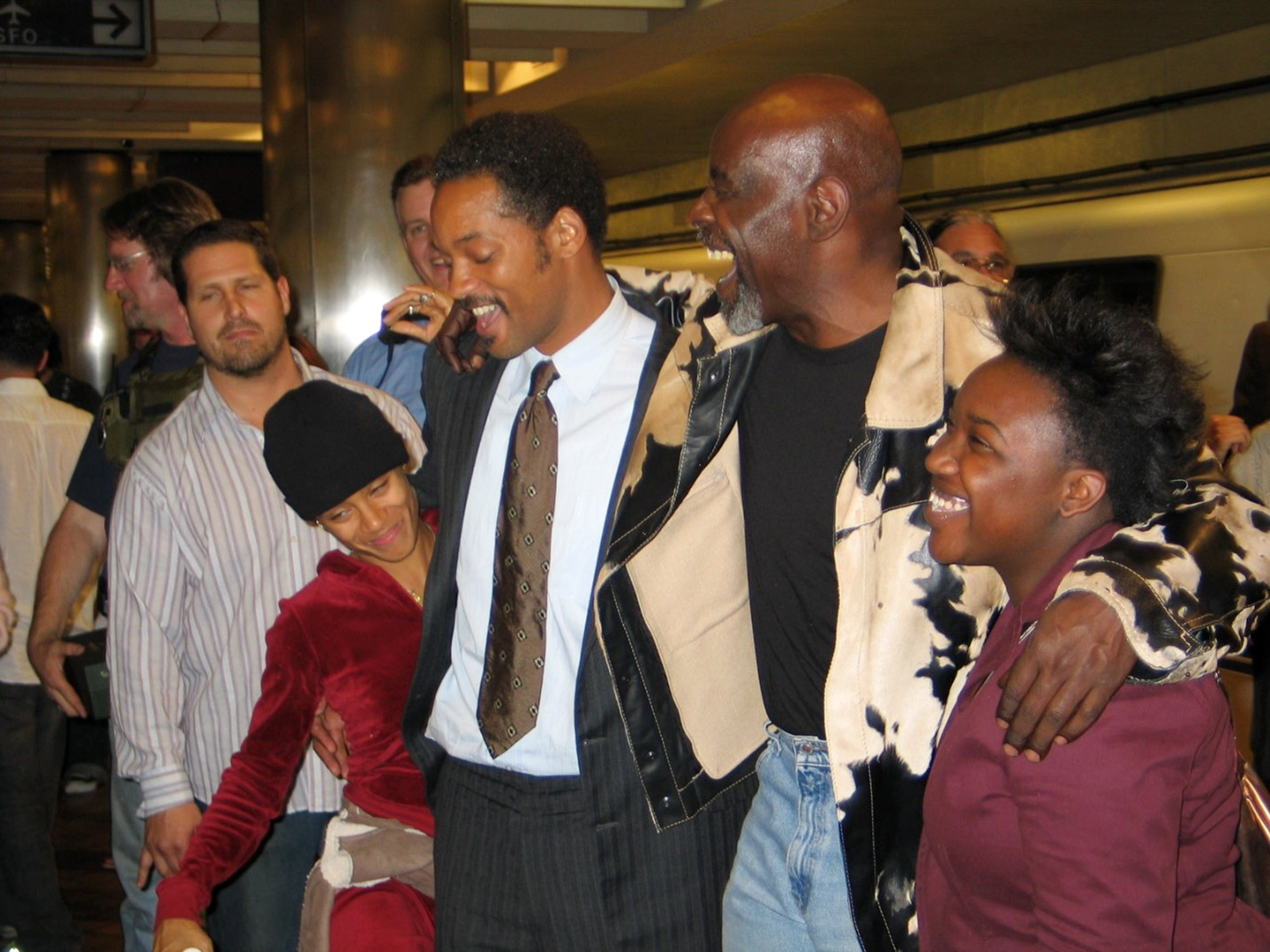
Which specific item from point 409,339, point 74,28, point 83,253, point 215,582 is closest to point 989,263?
point 409,339

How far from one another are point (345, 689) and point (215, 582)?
0.64 m

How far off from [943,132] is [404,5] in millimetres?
6613

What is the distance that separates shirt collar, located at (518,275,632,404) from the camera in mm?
2287

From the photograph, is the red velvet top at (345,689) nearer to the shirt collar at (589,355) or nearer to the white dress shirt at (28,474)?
the shirt collar at (589,355)

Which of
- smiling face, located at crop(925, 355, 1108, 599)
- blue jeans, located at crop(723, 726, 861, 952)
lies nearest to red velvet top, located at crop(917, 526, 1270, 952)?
smiling face, located at crop(925, 355, 1108, 599)

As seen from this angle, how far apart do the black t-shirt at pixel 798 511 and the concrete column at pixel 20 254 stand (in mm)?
28115

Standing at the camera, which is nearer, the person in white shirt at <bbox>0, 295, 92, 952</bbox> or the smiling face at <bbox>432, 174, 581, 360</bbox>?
the smiling face at <bbox>432, 174, 581, 360</bbox>

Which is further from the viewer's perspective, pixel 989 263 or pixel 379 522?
pixel 989 263

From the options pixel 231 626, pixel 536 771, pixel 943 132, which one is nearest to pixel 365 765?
pixel 536 771

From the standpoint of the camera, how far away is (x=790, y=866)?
1982 millimetres

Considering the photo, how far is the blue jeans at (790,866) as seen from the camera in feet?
6.39

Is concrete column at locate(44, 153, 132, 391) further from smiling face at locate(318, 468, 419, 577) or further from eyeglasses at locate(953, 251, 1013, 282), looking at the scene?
smiling face at locate(318, 468, 419, 577)

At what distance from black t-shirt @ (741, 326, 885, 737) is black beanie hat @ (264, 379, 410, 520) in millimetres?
794

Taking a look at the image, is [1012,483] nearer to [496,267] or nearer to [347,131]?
[496,267]
